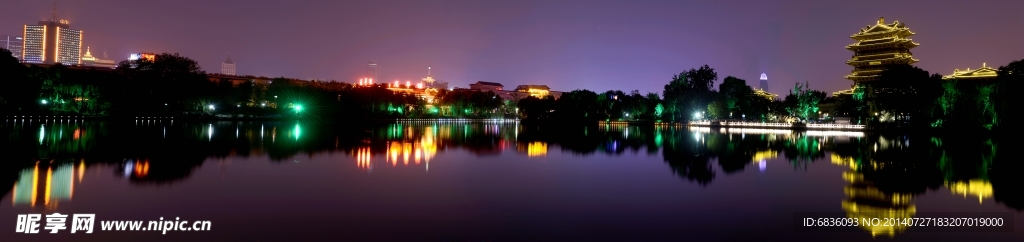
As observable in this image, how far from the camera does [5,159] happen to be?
14.5 m

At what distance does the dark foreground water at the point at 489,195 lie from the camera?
7652 mm

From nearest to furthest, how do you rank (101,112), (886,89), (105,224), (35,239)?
1. (35,239)
2. (105,224)
3. (886,89)
4. (101,112)

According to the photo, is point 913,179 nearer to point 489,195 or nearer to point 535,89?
point 489,195

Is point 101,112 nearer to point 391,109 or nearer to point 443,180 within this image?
point 391,109

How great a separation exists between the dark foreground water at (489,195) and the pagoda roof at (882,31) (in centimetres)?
4958

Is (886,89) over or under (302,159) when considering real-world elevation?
over

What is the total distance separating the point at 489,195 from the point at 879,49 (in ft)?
213

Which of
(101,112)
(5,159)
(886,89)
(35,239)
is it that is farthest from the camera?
(101,112)

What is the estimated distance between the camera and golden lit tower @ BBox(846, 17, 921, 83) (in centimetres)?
5972

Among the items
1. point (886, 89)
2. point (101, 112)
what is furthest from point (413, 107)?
point (886, 89)

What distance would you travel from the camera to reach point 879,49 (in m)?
62.2

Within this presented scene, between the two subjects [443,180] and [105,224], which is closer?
[105,224]

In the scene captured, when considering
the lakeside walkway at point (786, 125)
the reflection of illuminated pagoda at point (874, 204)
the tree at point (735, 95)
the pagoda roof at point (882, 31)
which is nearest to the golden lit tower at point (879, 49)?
the pagoda roof at point (882, 31)

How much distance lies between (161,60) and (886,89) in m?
67.7
